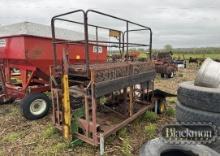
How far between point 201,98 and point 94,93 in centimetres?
164

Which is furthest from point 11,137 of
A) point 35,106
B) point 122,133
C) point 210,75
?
point 210,75

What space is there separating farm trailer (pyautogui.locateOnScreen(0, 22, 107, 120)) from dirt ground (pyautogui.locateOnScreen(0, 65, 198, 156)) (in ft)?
1.38

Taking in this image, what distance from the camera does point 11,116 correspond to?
223 inches

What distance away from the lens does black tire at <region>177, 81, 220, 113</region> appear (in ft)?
10.1

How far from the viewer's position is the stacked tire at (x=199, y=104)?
3082 millimetres

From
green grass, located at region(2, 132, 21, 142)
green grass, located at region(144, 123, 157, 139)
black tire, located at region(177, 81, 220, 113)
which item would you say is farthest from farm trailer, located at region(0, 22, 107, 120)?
black tire, located at region(177, 81, 220, 113)

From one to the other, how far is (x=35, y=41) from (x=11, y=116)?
208 centimetres

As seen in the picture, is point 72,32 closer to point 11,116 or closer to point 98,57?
point 98,57

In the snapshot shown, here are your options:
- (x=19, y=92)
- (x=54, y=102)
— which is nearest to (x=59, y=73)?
(x=54, y=102)

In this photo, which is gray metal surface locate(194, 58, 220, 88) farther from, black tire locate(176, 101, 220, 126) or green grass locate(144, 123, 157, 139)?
green grass locate(144, 123, 157, 139)

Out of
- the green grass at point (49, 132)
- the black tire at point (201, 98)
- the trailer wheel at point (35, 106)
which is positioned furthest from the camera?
the trailer wheel at point (35, 106)

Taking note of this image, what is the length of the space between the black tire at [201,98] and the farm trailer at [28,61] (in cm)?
360

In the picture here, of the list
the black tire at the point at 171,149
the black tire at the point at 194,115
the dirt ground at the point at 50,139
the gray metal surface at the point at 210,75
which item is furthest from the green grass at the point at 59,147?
the gray metal surface at the point at 210,75

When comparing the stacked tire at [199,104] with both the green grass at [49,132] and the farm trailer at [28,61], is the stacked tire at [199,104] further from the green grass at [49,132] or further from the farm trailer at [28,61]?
the farm trailer at [28,61]
